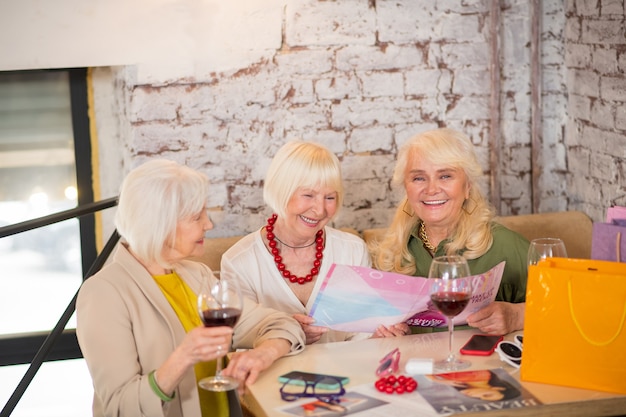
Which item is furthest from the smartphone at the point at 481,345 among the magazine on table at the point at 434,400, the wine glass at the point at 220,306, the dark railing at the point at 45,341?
the dark railing at the point at 45,341

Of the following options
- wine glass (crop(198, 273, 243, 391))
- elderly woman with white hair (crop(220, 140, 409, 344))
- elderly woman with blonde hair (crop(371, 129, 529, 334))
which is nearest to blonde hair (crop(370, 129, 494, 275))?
elderly woman with blonde hair (crop(371, 129, 529, 334))

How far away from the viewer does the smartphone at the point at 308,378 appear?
2084 mm

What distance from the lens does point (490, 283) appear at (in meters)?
2.42

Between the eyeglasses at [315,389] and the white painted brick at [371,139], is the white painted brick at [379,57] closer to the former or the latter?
the white painted brick at [371,139]

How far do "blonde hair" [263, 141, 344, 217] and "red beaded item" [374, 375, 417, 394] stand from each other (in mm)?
880

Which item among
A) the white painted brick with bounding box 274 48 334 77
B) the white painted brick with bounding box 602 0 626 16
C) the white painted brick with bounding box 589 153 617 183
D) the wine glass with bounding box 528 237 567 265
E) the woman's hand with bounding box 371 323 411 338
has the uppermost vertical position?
the white painted brick with bounding box 602 0 626 16

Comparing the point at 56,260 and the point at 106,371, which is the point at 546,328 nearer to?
the point at 106,371

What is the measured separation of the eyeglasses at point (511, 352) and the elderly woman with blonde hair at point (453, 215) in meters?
0.51

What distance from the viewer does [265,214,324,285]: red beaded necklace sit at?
2.86 meters

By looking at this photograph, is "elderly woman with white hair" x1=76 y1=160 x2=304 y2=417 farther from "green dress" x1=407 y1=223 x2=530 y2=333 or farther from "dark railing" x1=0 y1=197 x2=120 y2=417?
"green dress" x1=407 y1=223 x2=530 y2=333

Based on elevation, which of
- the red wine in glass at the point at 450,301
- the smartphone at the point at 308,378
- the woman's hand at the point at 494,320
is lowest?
the smartphone at the point at 308,378

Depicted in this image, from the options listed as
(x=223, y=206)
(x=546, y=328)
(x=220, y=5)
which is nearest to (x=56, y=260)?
(x=223, y=206)

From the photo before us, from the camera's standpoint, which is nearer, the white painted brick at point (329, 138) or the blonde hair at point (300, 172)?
the blonde hair at point (300, 172)

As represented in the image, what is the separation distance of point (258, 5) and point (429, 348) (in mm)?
1765
